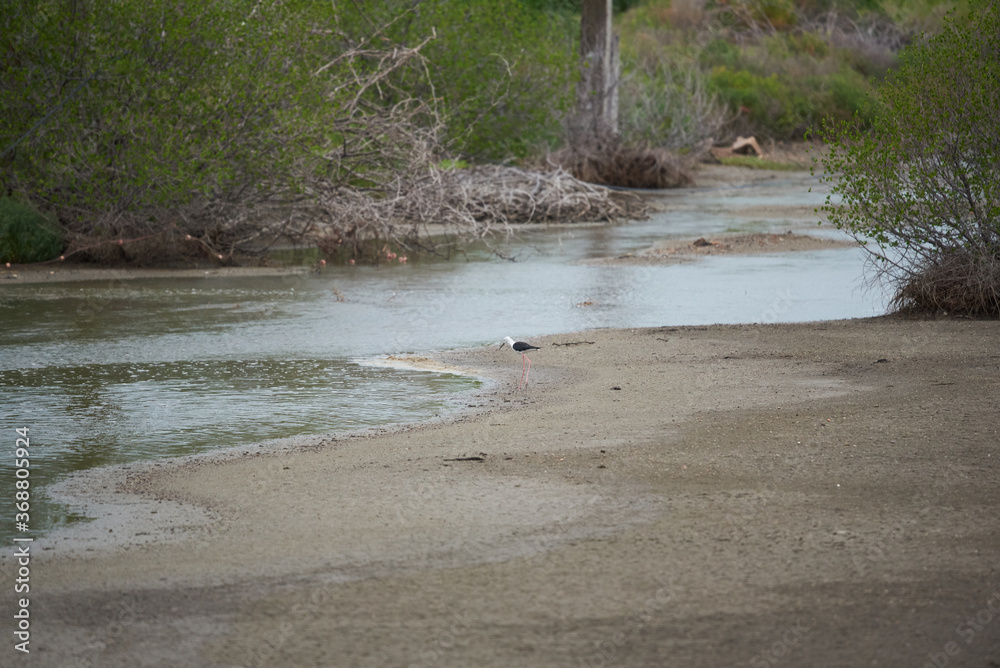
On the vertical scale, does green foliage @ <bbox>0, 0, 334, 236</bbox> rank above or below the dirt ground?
above

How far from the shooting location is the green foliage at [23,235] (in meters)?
14.7

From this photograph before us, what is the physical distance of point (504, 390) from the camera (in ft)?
27.0

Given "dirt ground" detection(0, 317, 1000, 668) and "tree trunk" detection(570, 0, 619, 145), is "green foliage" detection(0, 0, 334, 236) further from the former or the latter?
"tree trunk" detection(570, 0, 619, 145)

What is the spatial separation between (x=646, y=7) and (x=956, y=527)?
5749 centimetres

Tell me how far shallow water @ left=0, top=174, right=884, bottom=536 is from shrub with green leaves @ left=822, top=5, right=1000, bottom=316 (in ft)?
3.68

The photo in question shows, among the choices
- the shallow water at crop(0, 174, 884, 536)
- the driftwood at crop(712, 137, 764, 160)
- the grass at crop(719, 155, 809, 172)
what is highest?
the driftwood at crop(712, 137, 764, 160)

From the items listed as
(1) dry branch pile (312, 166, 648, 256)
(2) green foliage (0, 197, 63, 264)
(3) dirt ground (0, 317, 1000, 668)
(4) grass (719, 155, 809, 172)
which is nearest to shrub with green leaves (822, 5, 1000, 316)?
(3) dirt ground (0, 317, 1000, 668)

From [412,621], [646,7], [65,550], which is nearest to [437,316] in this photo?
[65,550]

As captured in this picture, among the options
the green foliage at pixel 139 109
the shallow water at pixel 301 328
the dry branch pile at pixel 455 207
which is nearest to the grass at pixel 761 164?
the dry branch pile at pixel 455 207

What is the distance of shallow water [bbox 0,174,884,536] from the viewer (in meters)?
7.45

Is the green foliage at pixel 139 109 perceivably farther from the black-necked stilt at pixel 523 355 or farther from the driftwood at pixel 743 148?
the driftwood at pixel 743 148

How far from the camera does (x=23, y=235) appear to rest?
14.8m

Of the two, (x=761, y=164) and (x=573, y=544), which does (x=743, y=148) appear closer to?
(x=761, y=164)

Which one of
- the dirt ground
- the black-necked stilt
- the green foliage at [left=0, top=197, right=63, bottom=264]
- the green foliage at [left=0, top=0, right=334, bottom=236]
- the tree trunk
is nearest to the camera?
the dirt ground
